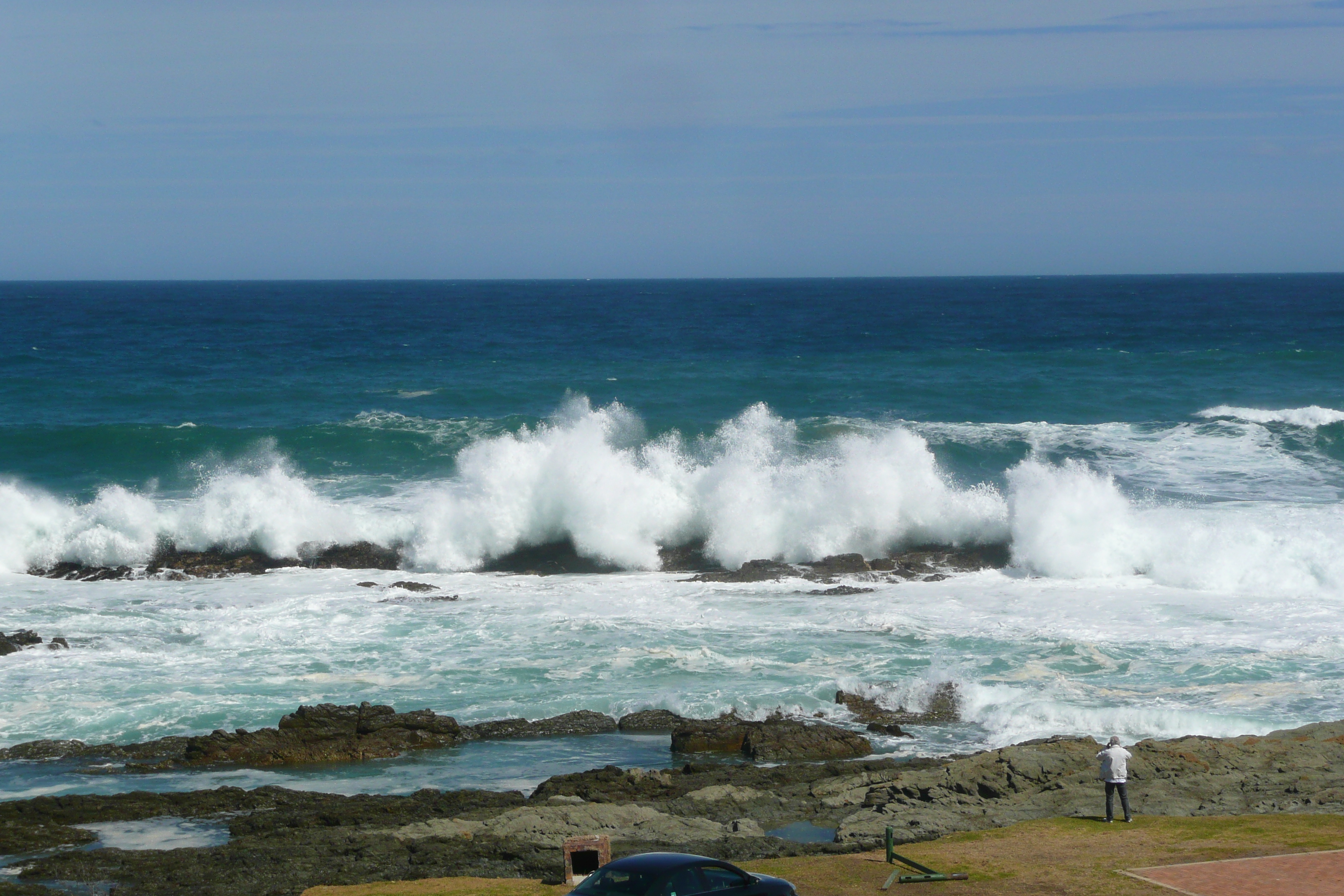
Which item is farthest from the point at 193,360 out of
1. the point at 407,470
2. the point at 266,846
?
the point at 266,846

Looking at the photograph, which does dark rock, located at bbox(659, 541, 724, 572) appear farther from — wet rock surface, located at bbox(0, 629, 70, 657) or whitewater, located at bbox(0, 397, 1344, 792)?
wet rock surface, located at bbox(0, 629, 70, 657)

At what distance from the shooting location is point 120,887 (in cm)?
1229

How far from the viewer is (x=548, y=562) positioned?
2923 centimetres

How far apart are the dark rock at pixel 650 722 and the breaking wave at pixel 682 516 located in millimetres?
10517

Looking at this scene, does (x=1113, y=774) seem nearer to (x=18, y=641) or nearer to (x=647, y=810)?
(x=647, y=810)

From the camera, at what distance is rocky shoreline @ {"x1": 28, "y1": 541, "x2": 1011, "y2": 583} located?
26891 millimetres

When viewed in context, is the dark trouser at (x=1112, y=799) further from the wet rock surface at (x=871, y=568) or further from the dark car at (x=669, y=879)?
the wet rock surface at (x=871, y=568)

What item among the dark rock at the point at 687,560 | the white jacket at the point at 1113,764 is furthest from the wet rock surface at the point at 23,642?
the white jacket at the point at 1113,764

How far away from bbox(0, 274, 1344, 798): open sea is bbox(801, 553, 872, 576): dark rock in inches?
35.3

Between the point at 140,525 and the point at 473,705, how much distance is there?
1388cm

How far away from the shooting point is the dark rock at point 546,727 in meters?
17.9

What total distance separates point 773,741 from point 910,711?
281cm

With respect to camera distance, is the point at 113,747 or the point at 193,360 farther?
the point at 193,360

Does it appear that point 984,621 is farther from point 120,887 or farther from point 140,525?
point 140,525
